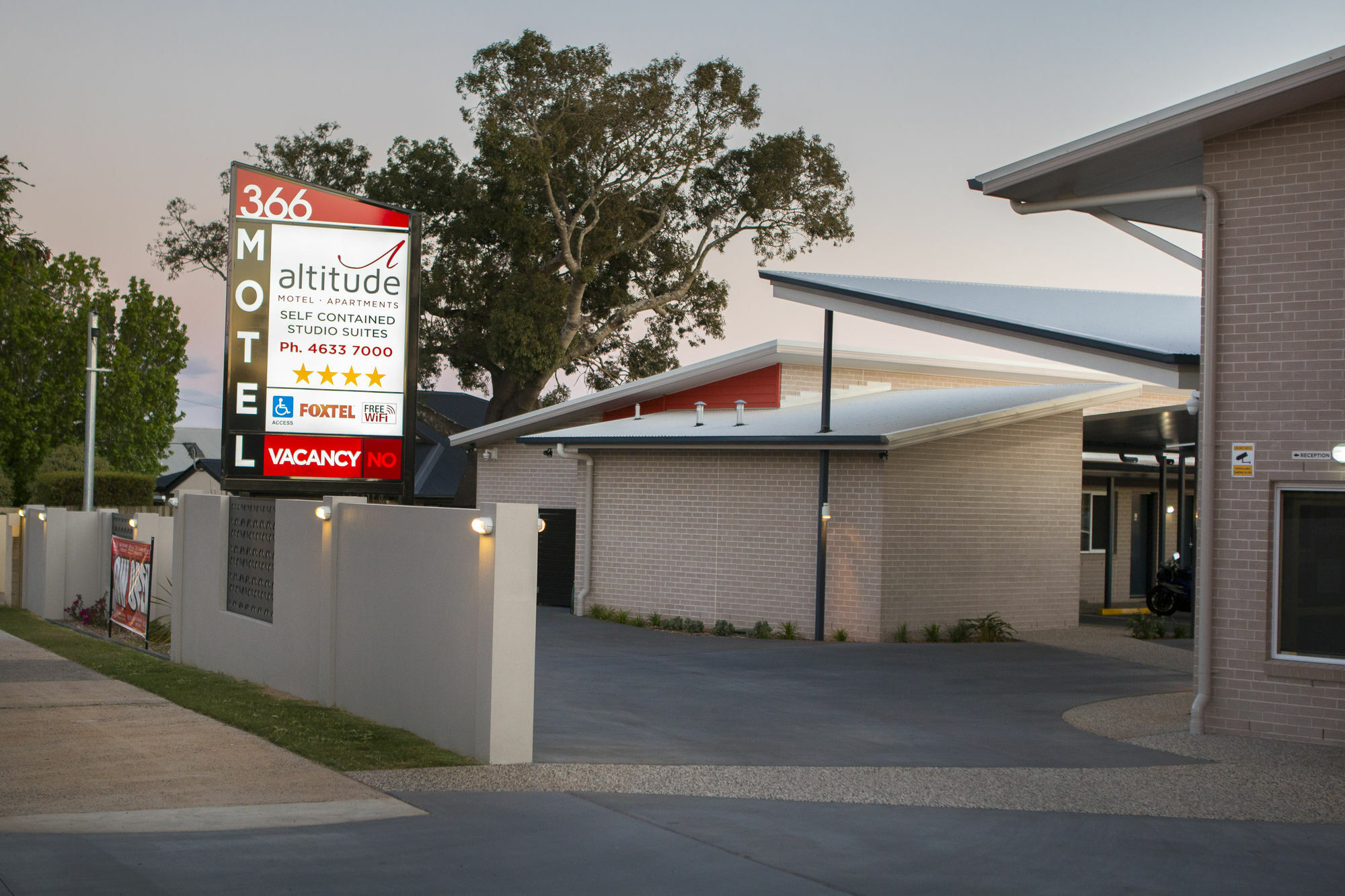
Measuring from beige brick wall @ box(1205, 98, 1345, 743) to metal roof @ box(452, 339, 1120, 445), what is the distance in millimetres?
12935

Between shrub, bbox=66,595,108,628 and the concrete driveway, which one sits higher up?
the concrete driveway

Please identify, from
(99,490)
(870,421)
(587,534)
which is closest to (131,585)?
(587,534)

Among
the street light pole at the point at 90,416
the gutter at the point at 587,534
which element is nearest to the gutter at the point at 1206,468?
the gutter at the point at 587,534

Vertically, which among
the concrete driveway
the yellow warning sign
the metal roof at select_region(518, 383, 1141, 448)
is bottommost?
the concrete driveway

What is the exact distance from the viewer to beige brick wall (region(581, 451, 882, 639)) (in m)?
19.0

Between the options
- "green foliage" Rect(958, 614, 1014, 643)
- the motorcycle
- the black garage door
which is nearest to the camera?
"green foliage" Rect(958, 614, 1014, 643)

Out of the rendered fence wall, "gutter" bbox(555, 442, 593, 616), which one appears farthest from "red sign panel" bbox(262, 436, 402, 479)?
"gutter" bbox(555, 442, 593, 616)

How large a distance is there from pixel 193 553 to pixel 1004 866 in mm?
11604

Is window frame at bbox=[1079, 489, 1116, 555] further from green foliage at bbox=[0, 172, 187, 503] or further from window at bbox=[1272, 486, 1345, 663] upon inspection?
green foliage at bbox=[0, 172, 187, 503]

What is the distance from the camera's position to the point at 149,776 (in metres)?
8.55

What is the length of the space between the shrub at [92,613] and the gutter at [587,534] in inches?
300

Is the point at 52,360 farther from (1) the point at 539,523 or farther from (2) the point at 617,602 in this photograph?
(1) the point at 539,523

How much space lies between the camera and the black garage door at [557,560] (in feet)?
81.5

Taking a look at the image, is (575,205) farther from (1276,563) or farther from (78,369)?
(1276,563)
